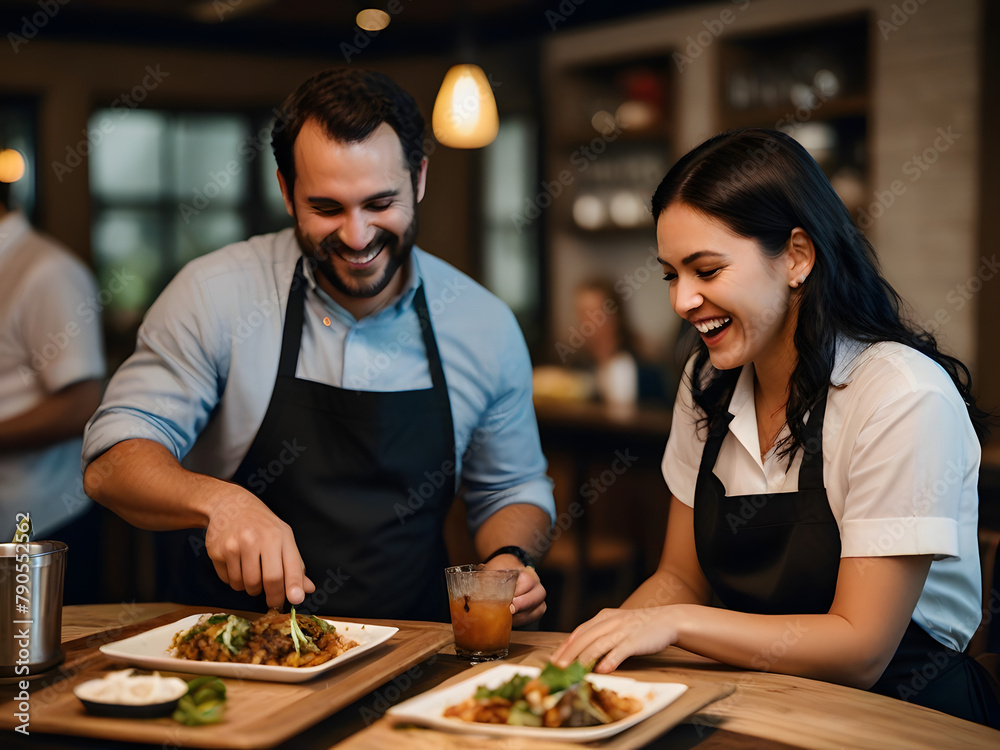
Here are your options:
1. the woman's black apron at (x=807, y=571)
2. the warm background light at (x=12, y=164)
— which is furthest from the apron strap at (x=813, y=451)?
the warm background light at (x=12, y=164)

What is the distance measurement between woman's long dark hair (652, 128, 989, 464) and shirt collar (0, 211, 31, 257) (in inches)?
87.1

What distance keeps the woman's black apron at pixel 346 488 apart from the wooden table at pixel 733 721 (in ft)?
1.69

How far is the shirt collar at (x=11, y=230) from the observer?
2885mm

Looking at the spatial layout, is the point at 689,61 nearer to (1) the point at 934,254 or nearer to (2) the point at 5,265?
(1) the point at 934,254

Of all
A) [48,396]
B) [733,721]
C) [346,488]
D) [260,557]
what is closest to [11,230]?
[48,396]

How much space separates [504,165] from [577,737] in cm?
650

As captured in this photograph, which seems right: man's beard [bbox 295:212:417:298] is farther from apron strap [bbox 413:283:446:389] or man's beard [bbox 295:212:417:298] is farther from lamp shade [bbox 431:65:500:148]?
lamp shade [bbox 431:65:500:148]

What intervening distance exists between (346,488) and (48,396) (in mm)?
1322

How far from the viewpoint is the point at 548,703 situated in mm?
1057

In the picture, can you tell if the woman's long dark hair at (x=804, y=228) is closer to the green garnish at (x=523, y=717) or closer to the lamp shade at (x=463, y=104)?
the green garnish at (x=523, y=717)

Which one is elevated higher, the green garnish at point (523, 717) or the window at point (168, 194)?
the window at point (168, 194)

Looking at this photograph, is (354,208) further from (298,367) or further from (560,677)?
(560,677)

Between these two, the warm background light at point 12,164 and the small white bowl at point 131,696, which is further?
the warm background light at point 12,164

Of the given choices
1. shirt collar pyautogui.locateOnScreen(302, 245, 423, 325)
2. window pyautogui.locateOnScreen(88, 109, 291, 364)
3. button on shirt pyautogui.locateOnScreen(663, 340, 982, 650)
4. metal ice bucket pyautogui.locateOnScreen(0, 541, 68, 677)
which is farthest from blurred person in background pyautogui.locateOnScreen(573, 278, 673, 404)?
metal ice bucket pyautogui.locateOnScreen(0, 541, 68, 677)
